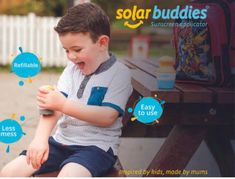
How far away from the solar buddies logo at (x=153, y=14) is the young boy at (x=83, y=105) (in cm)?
11

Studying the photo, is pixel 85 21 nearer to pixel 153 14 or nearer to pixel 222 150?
pixel 153 14

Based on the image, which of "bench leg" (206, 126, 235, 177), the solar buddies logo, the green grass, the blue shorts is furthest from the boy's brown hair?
"bench leg" (206, 126, 235, 177)

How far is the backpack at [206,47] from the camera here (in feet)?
6.40

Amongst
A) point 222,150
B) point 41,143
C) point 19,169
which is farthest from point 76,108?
point 222,150

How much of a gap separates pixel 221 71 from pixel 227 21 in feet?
0.57

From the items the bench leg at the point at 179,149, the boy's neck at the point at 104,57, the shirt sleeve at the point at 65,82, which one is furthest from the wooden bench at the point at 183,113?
the shirt sleeve at the point at 65,82

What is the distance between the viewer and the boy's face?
72.2 inches

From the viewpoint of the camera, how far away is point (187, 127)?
1.98 m

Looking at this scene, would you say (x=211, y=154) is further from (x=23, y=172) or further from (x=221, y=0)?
(x=23, y=172)

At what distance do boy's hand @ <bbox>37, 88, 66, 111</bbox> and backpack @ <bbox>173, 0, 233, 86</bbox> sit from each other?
17.7 inches

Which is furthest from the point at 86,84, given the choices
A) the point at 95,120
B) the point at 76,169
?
the point at 76,169

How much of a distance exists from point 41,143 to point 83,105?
0.18 meters

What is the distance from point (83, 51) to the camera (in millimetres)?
1855

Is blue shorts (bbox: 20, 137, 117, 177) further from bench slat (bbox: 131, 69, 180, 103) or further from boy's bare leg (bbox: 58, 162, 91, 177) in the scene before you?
bench slat (bbox: 131, 69, 180, 103)
